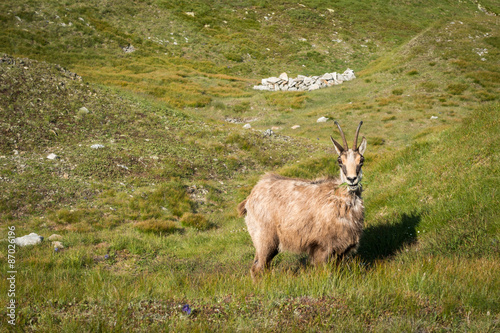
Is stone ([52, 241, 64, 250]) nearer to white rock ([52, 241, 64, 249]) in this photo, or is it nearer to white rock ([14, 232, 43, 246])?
white rock ([52, 241, 64, 249])

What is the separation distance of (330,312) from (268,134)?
20.6 meters

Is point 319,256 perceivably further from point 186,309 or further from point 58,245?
point 58,245

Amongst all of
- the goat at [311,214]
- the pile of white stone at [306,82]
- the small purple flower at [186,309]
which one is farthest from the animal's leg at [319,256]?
the pile of white stone at [306,82]

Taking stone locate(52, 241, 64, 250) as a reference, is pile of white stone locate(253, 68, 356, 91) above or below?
above

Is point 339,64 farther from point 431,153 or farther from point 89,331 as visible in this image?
point 89,331

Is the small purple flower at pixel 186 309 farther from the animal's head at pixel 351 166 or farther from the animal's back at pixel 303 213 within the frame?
the animal's head at pixel 351 166

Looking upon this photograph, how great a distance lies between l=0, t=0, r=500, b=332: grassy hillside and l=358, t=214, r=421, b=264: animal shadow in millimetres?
46

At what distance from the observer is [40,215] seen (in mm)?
12211

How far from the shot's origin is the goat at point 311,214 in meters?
5.89

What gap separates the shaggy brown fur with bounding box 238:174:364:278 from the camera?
19.5 ft

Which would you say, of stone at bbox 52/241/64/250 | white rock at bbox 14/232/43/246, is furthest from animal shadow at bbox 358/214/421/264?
white rock at bbox 14/232/43/246

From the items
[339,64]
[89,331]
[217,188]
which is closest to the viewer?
[89,331]

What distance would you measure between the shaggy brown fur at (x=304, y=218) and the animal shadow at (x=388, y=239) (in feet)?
4.87

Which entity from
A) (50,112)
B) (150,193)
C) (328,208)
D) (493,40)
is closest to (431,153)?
(328,208)
